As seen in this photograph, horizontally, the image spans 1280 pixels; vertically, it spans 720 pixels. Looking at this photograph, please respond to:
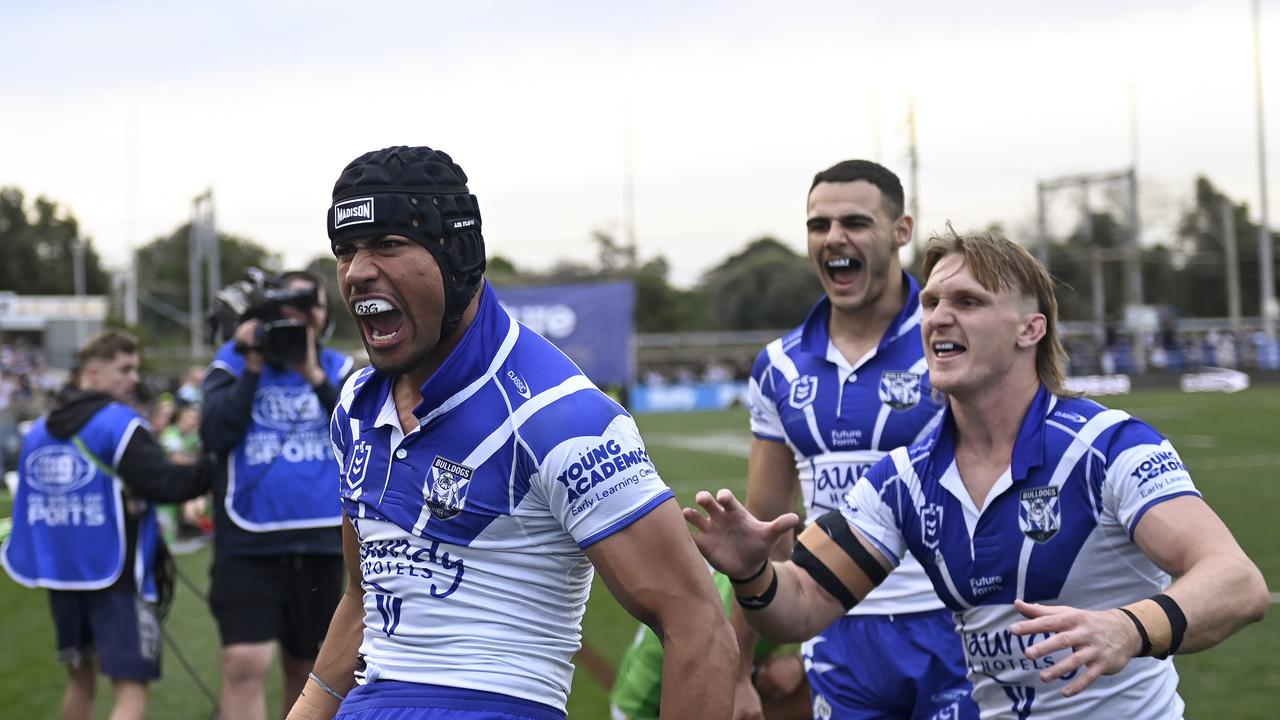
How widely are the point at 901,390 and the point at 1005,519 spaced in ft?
4.20

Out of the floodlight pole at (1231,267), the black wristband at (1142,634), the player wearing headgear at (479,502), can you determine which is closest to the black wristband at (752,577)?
the player wearing headgear at (479,502)

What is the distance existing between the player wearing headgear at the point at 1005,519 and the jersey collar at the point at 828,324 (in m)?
1.04

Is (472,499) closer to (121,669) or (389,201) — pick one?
(389,201)

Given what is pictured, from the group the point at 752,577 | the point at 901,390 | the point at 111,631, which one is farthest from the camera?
the point at 111,631

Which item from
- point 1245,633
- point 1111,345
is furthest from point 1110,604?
point 1111,345

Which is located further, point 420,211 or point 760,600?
point 760,600

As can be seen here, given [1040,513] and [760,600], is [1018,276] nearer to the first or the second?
[1040,513]

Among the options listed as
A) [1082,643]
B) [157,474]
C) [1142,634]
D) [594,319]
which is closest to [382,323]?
[1082,643]

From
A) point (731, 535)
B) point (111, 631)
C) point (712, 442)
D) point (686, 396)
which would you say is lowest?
point (686, 396)

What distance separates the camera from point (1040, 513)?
324cm

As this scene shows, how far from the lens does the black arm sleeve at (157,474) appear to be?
6180 millimetres

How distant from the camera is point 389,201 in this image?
2553 millimetres

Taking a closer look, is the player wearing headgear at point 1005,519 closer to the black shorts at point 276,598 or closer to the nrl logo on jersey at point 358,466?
the nrl logo on jersey at point 358,466

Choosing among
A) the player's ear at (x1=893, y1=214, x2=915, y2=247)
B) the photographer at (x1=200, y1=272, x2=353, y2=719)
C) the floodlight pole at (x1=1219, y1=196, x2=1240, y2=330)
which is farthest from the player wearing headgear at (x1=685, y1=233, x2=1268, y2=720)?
the floodlight pole at (x1=1219, y1=196, x2=1240, y2=330)
